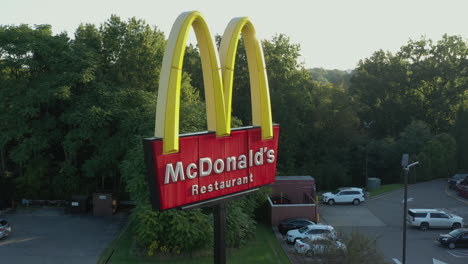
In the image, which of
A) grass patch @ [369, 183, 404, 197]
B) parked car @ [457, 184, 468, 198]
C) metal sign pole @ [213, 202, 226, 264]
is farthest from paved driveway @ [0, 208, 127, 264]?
parked car @ [457, 184, 468, 198]

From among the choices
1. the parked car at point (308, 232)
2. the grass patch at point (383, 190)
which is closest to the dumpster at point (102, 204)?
the parked car at point (308, 232)

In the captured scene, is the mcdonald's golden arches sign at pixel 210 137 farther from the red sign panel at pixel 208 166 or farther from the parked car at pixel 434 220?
the parked car at pixel 434 220

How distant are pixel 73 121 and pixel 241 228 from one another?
61.2 ft

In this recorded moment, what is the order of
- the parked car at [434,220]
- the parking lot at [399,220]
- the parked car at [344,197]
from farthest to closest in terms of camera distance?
the parked car at [344,197], the parked car at [434,220], the parking lot at [399,220]

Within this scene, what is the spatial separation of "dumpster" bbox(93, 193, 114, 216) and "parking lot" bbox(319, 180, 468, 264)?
1787cm

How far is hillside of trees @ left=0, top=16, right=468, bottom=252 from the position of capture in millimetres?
33781

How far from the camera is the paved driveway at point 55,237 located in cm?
2922

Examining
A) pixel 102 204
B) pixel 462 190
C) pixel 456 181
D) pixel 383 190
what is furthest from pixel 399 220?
pixel 102 204

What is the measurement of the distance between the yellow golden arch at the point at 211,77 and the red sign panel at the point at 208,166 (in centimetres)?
36

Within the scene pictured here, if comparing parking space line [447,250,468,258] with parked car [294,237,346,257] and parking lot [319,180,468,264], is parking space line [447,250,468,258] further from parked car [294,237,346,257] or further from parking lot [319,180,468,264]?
parked car [294,237,346,257]

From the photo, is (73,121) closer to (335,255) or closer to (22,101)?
(22,101)

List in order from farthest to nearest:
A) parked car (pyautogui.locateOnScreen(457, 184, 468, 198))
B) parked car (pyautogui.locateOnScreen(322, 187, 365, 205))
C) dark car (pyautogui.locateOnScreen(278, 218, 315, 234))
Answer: parked car (pyautogui.locateOnScreen(457, 184, 468, 198)) → parked car (pyautogui.locateOnScreen(322, 187, 365, 205)) → dark car (pyautogui.locateOnScreen(278, 218, 315, 234))

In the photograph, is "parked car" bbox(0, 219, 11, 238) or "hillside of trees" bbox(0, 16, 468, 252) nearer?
"parked car" bbox(0, 219, 11, 238)

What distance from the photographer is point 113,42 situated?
44781 millimetres
